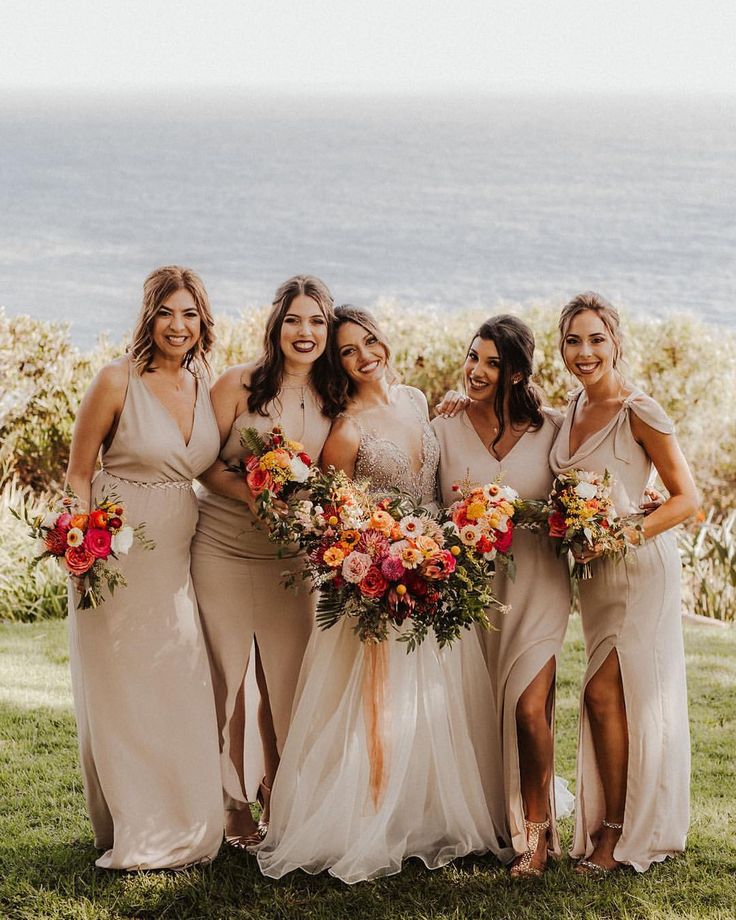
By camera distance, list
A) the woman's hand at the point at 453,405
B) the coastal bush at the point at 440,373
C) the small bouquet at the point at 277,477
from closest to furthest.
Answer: the small bouquet at the point at 277,477, the woman's hand at the point at 453,405, the coastal bush at the point at 440,373

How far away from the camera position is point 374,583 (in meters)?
4.43

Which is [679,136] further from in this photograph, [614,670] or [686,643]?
[614,670]

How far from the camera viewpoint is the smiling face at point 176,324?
15.8 feet

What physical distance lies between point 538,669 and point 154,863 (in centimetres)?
194

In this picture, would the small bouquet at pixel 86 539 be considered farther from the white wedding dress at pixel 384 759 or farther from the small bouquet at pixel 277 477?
the white wedding dress at pixel 384 759

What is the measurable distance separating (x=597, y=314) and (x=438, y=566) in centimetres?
135

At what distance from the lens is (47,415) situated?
10953 mm

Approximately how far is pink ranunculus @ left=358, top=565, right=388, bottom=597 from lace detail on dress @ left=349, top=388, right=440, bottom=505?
702 mm

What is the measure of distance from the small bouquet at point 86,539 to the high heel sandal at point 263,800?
149cm

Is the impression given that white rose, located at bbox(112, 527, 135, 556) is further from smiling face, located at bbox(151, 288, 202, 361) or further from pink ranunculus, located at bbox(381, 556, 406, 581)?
pink ranunculus, located at bbox(381, 556, 406, 581)

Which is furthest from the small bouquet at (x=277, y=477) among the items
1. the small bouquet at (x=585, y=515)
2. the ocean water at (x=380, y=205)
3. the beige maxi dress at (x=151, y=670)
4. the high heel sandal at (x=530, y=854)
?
the ocean water at (x=380, y=205)

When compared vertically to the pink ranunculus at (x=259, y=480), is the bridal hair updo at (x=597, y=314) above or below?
above

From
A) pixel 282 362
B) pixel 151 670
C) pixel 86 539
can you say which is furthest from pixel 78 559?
pixel 282 362

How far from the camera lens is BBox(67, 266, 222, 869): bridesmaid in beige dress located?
4816 millimetres
